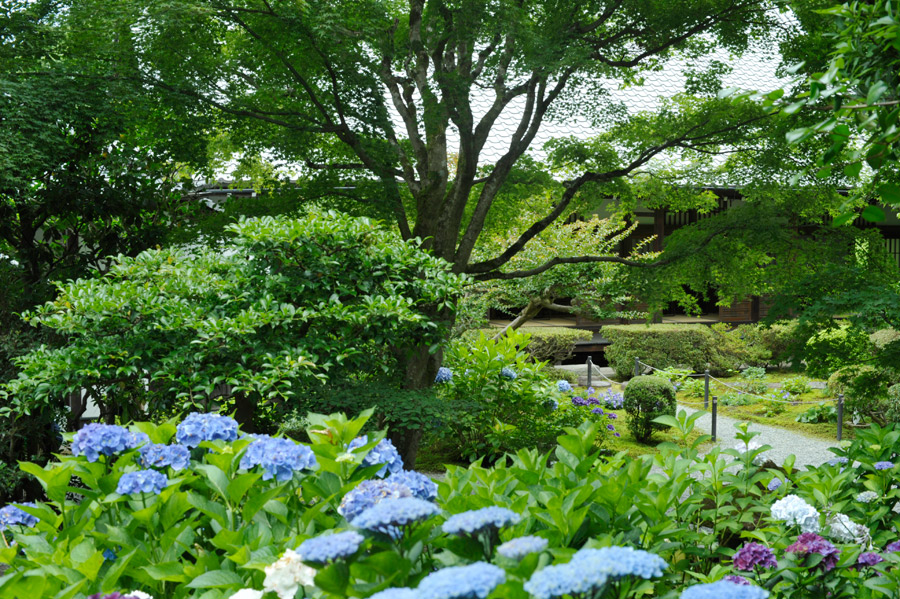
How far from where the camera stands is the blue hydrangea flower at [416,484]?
6.35ft

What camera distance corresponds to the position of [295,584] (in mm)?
1470

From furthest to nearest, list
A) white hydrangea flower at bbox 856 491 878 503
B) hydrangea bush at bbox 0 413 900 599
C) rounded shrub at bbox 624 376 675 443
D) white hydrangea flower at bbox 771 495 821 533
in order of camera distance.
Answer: rounded shrub at bbox 624 376 675 443
white hydrangea flower at bbox 856 491 878 503
white hydrangea flower at bbox 771 495 821 533
hydrangea bush at bbox 0 413 900 599

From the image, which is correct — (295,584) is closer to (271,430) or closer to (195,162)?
(271,430)

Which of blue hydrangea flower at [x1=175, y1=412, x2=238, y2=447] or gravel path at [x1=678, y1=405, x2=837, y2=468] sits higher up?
blue hydrangea flower at [x1=175, y1=412, x2=238, y2=447]

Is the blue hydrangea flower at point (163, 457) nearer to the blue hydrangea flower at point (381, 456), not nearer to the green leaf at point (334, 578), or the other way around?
the blue hydrangea flower at point (381, 456)

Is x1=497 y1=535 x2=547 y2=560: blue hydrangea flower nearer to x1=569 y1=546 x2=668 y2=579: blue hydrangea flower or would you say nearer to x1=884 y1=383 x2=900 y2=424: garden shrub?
x1=569 y1=546 x2=668 y2=579: blue hydrangea flower

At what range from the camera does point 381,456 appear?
2.11m

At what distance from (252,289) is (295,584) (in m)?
3.09

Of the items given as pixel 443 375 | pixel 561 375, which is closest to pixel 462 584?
pixel 443 375

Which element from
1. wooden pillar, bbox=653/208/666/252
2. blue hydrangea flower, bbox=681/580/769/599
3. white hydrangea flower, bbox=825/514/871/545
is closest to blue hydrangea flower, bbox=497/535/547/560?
blue hydrangea flower, bbox=681/580/769/599

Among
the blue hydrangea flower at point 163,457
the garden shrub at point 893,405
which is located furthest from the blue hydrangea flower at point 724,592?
the garden shrub at point 893,405

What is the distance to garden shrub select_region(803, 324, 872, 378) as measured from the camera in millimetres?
5945

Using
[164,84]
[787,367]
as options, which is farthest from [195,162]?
[787,367]

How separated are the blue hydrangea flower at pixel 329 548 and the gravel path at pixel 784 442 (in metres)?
8.64
